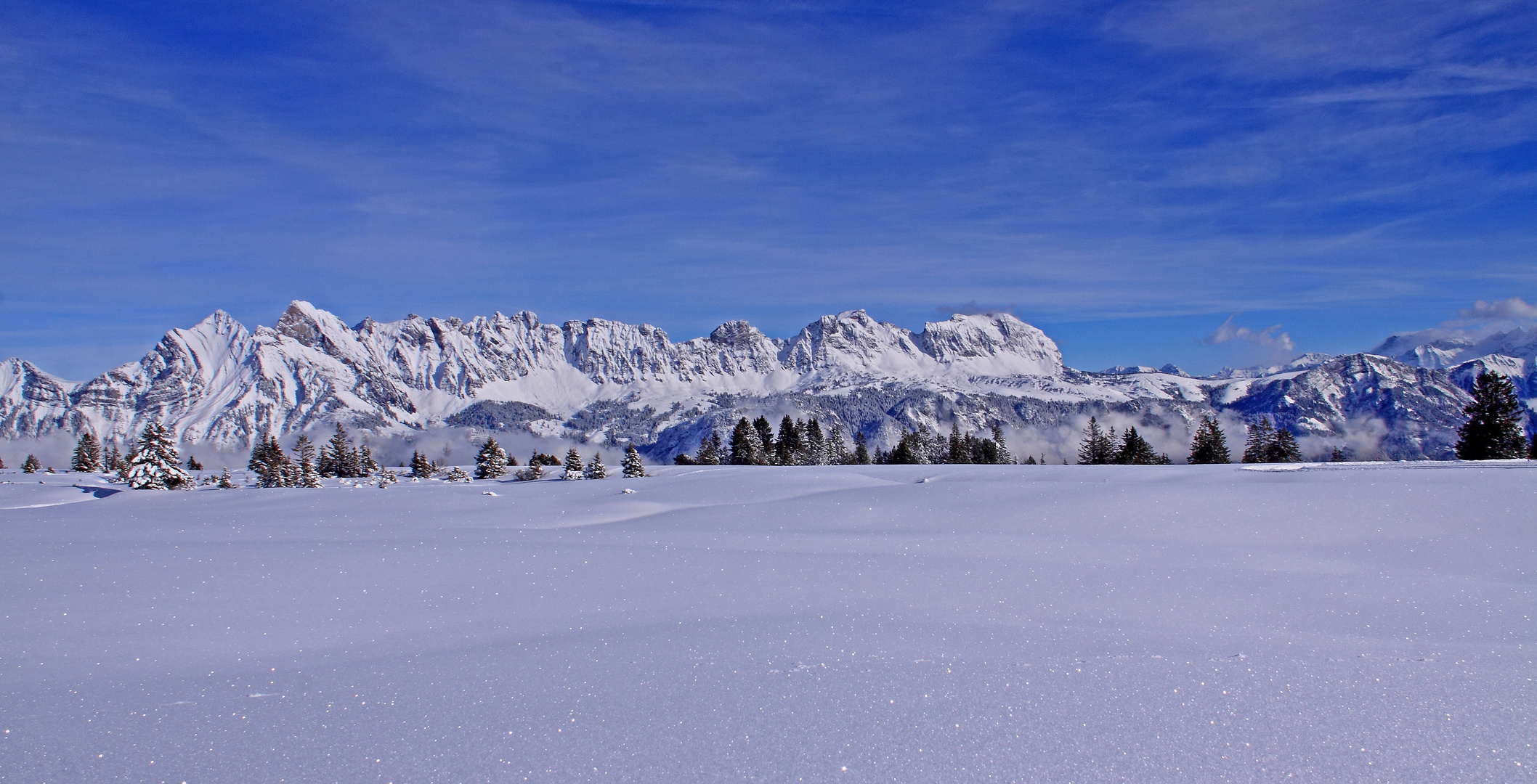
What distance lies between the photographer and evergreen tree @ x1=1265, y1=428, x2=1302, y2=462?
5216 centimetres

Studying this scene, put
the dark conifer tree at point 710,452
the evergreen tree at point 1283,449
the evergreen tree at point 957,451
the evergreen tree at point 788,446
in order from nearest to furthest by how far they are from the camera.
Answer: the evergreen tree at point 1283,449, the evergreen tree at point 788,446, the dark conifer tree at point 710,452, the evergreen tree at point 957,451

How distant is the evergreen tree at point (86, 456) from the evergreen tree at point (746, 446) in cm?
4377

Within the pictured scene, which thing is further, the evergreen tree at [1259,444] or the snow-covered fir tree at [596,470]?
the evergreen tree at [1259,444]

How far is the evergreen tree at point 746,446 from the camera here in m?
61.1

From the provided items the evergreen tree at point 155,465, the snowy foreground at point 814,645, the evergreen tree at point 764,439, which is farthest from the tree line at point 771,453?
the snowy foreground at point 814,645

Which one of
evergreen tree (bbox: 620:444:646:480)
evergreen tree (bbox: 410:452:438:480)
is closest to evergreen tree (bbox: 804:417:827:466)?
evergreen tree (bbox: 620:444:646:480)

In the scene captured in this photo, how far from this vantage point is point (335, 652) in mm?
7133

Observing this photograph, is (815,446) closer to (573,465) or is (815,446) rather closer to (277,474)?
(573,465)

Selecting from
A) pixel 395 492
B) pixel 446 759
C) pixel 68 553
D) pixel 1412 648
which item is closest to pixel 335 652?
pixel 446 759

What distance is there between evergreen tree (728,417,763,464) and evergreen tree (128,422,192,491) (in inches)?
1504

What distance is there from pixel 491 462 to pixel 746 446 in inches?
895

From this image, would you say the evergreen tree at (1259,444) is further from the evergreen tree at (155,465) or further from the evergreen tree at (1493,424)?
the evergreen tree at (155,465)

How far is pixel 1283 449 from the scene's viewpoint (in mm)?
52219

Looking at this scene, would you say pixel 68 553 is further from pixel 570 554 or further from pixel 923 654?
pixel 923 654
